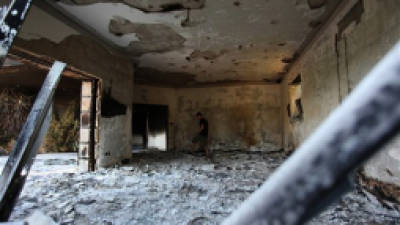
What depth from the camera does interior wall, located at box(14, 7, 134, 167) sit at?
2291 mm

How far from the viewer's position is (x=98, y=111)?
134 inches

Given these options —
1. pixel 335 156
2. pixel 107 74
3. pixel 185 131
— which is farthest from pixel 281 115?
pixel 335 156

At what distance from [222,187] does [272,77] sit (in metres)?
4.31

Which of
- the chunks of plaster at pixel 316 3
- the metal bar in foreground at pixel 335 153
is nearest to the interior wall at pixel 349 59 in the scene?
the chunks of plaster at pixel 316 3

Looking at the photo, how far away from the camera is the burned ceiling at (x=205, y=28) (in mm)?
2459

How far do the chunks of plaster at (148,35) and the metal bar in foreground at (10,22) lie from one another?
1.89 metres

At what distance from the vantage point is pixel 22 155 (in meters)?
1.04

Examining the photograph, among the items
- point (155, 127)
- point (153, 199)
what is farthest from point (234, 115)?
point (153, 199)

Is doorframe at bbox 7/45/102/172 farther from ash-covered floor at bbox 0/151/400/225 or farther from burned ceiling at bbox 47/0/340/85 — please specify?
burned ceiling at bbox 47/0/340/85

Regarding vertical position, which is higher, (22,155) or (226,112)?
(226,112)

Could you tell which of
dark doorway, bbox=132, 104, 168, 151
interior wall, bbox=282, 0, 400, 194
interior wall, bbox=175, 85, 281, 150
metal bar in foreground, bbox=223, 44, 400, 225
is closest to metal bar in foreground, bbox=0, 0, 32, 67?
metal bar in foreground, bbox=223, 44, 400, 225

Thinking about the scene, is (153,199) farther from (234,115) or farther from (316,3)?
(234,115)

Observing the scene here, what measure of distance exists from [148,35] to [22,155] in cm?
265

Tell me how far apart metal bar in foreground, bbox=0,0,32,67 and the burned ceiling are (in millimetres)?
1583
